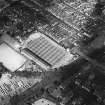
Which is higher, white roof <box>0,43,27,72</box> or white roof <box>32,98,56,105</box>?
white roof <box>0,43,27,72</box>

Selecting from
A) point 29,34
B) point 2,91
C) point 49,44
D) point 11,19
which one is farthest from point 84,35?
point 2,91

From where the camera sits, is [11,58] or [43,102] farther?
[11,58]

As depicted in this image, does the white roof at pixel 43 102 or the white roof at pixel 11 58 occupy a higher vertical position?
the white roof at pixel 11 58

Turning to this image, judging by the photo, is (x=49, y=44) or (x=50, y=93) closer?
(x=50, y=93)

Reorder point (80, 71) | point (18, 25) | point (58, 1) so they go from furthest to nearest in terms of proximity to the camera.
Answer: point (58, 1)
point (18, 25)
point (80, 71)

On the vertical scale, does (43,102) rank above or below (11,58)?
below

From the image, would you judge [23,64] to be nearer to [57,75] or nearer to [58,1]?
[57,75]

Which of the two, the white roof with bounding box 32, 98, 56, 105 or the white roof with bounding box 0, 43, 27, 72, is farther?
the white roof with bounding box 0, 43, 27, 72

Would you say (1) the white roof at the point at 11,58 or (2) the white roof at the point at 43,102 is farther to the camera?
(1) the white roof at the point at 11,58
